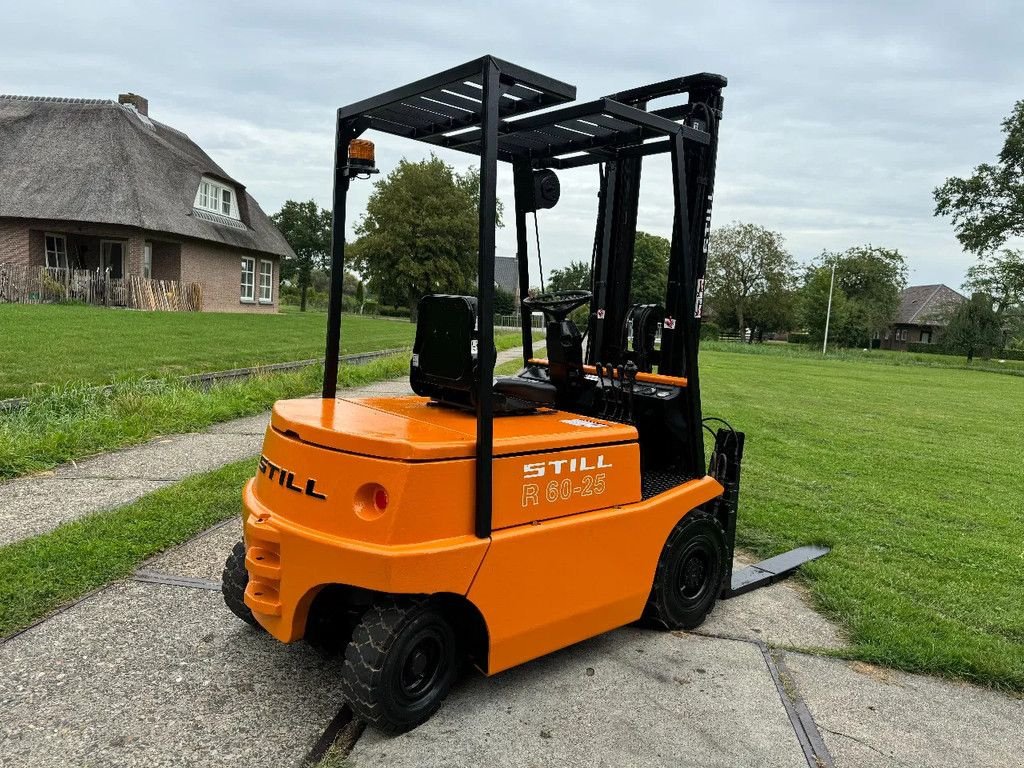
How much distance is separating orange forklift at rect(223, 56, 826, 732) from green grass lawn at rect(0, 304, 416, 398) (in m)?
7.42

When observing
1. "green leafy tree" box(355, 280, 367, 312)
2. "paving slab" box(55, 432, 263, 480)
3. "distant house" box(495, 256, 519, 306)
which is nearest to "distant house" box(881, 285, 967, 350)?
"green leafy tree" box(355, 280, 367, 312)

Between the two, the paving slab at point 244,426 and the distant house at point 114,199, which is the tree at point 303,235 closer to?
the distant house at point 114,199

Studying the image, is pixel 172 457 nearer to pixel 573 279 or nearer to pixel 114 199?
pixel 573 279

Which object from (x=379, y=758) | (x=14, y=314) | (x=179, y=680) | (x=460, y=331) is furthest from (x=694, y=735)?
(x=14, y=314)

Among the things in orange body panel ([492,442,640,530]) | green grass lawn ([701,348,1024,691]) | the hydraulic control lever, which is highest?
the hydraulic control lever

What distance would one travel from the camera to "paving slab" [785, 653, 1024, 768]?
305 centimetres

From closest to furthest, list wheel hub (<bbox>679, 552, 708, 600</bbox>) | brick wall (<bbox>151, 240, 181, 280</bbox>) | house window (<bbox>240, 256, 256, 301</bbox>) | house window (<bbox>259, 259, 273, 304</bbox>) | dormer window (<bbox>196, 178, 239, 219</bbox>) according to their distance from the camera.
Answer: wheel hub (<bbox>679, 552, 708, 600</bbox>)
brick wall (<bbox>151, 240, 181, 280</bbox>)
dormer window (<bbox>196, 178, 239, 219</bbox>)
house window (<bbox>240, 256, 256, 301</bbox>)
house window (<bbox>259, 259, 273, 304</bbox>)

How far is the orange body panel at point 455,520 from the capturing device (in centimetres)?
289

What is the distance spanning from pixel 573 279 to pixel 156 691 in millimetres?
4685

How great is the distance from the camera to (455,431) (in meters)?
3.22

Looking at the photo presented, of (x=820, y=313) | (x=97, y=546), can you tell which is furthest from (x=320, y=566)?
(x=820, y=313)

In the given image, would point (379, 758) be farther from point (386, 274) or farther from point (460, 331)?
point (386, 274)

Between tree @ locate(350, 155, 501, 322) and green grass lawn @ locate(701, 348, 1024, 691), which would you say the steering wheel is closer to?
green grass lawn @ locate(701, 348, 1024, 691)

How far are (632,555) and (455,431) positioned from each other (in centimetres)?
112
